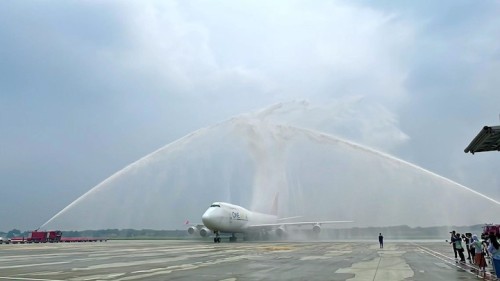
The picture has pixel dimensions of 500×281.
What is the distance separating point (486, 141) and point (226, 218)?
44.5 m

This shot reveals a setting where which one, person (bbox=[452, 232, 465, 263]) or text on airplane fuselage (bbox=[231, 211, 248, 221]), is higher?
text on airplane fuselage (bbox=[231, 211, 248, 221])

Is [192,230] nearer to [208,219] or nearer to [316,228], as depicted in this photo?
[208,219]

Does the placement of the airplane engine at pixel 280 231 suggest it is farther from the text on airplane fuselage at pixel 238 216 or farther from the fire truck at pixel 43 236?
the fire truck at pixel 43 236

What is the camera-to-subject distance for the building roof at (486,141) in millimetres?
12281

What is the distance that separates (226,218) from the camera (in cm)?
5522

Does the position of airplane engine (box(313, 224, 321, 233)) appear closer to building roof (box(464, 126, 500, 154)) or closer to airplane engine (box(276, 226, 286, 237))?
airplane engine (box(276, 226, 286, 237))

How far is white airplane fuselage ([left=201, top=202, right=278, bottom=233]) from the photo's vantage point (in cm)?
5290

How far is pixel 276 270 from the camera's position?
17.1 m

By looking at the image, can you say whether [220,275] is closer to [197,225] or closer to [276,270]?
[276,270]

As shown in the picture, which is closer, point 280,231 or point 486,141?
point 486,141

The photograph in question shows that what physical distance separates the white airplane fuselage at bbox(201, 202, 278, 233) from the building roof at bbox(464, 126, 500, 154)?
134ft

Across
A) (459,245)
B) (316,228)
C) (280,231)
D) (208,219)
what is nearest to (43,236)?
(208,219)

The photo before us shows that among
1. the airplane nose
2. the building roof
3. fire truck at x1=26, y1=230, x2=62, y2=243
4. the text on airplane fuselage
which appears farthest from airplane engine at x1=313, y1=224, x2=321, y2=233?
the building roof

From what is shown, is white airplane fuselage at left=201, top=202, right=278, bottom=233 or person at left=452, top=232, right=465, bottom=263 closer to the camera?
person at left=452, top=232, right=465, bottom=263
